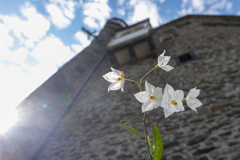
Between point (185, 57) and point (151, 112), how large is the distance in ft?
11.0

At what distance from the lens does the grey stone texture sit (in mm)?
3385

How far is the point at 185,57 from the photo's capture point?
245 inches

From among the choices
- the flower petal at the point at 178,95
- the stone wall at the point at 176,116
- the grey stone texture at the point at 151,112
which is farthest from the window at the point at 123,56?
the flower petal at the point at 178,95

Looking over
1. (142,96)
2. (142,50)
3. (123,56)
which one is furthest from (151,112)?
(142,96)

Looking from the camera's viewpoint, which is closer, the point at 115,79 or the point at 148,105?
the point at 148,105

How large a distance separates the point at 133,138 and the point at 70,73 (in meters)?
4.18

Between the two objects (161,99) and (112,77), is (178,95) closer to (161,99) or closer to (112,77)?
(161,99)

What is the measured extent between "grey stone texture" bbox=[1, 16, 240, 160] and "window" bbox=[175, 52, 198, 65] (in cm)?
16

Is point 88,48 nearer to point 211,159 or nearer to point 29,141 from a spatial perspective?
point 29,141

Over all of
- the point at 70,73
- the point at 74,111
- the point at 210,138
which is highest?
the point at 70,73

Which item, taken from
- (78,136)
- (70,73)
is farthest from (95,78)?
(78,136)

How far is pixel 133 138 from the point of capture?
3938 mm

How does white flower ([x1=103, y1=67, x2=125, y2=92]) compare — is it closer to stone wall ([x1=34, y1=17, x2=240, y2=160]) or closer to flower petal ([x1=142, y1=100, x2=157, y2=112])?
flower petal ([x1=142, y1=100, x2=157, y2=112])

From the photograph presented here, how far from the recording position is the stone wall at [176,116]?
3.30 metres
